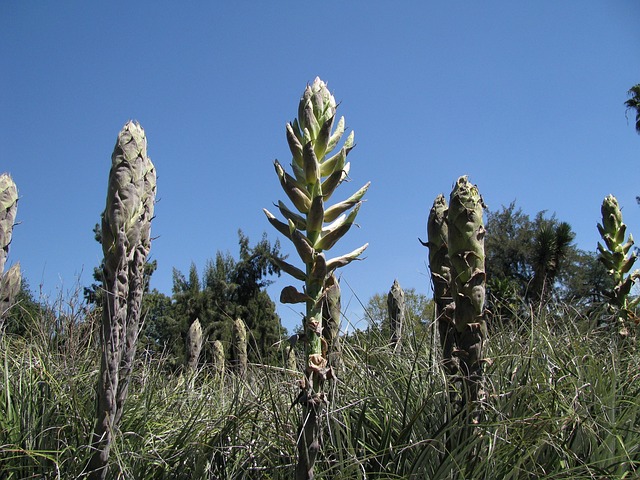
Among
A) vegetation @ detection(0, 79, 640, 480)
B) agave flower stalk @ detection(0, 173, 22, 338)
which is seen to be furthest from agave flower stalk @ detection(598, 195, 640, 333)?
agave flower stalk @ detection(0, 173, 22, 338)

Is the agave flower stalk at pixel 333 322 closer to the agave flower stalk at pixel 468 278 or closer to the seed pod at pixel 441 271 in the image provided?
the seed pod at pixel 441 271

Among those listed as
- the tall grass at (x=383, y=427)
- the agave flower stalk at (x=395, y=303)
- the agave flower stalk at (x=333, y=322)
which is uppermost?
the agave flower stalk at (x=395, y=303)

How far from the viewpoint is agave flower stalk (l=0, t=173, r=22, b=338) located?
5.93 metres

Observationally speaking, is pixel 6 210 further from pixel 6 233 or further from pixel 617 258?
pixel 617 258

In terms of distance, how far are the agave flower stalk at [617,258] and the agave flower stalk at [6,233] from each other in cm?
798

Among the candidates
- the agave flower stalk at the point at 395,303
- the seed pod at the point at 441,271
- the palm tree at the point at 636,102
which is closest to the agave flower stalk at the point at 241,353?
the seed pod at the point at 441,271

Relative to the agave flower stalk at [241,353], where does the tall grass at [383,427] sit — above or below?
below

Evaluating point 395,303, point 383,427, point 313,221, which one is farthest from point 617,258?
point 313,221

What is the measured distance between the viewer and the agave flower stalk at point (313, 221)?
2814 millimetres

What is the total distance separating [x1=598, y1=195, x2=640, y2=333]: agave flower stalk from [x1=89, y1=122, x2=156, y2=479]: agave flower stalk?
6928 mm

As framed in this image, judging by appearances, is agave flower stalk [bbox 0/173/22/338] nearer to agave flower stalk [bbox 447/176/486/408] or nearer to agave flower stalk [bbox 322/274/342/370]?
agave flower stalk [bbox 322/274/342/370]

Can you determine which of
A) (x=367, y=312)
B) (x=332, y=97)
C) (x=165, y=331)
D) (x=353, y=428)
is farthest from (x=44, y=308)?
(x=165, y=331)

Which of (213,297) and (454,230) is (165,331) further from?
(454,230)

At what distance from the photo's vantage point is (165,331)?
2225cm
